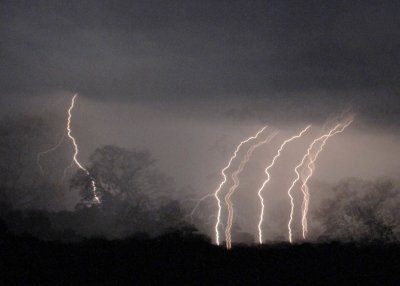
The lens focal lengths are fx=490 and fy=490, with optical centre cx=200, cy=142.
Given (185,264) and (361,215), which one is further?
(361,215)

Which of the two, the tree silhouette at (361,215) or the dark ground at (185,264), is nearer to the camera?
the dark ground at (185,264)

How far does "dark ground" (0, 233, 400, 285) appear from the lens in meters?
7.59

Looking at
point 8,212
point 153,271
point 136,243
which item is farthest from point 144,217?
point 153,271

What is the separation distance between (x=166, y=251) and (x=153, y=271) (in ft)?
3.38

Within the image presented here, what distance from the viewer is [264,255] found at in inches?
369

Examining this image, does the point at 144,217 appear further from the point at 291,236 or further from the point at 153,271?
the point at 153,271

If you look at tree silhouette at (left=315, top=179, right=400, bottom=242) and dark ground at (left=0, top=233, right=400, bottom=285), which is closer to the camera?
dark ground at (left=0, top=233, right=400, bottom=285)

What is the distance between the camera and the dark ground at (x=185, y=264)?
24.9 ft

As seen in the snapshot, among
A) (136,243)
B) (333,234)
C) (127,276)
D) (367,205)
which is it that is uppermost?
(367,205)

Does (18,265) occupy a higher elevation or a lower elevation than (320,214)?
lower

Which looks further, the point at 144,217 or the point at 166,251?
the point at 144,217

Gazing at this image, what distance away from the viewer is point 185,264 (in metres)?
8.41

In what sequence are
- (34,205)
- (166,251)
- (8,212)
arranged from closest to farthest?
(166,251) < (8,212) < (34,205)

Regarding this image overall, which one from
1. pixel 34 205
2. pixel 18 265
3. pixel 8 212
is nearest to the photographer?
pixel 18 265
